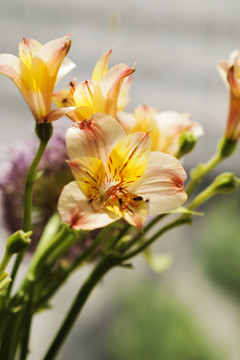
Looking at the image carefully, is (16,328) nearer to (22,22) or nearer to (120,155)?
(120,155)

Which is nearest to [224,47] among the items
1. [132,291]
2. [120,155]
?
[132,291]

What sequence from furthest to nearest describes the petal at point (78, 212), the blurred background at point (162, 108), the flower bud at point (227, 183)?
the blurred background at point (162, 108) < the flower bud at point (227, 183) < the petal at point (78, 212)

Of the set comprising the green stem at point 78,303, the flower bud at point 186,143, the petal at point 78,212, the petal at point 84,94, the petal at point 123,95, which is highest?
Answer: the petal at point 84,94

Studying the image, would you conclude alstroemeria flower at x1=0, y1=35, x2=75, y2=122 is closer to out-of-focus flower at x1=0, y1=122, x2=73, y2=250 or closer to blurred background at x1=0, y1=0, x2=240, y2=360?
out-of-focus flower at x1=0, y1=122, x2=73, y2=250

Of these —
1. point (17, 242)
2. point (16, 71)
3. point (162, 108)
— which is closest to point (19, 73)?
point (16, 71)

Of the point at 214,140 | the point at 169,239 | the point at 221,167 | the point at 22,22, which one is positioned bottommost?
the point at 169,239

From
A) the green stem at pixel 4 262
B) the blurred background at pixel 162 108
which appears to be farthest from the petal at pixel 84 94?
the blurred background at pixel 162 108

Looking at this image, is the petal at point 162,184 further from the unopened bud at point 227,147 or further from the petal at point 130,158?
the unopened bud at point 227,147
